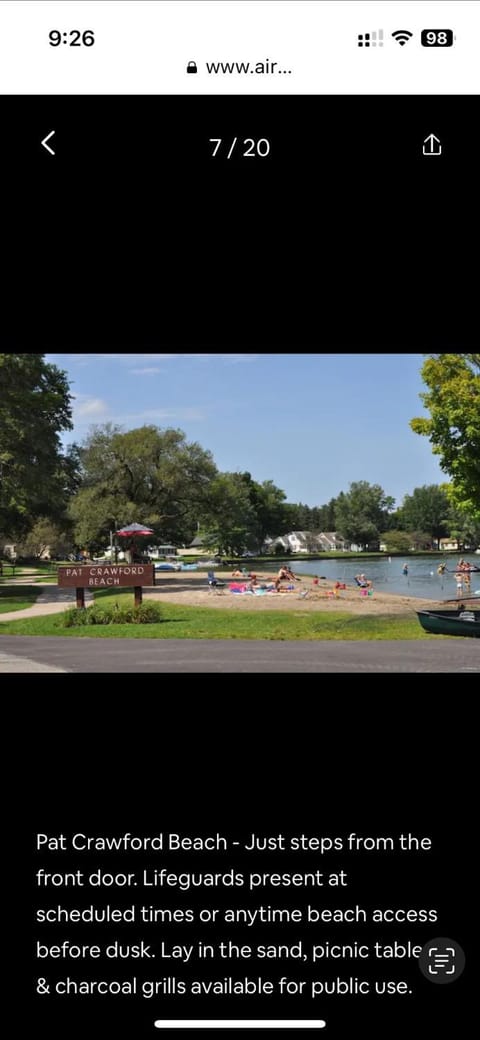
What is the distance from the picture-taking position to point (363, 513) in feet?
25.6

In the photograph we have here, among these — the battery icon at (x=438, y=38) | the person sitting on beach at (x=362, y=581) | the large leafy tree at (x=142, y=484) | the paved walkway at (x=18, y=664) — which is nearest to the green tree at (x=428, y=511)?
the person sitting on beach at (x=362, y=581)

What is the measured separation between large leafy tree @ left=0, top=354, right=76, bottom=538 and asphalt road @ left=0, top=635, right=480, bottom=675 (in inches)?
125

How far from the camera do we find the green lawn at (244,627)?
8.27 metres

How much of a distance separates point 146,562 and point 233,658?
218cm

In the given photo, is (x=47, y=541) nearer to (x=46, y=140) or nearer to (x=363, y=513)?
(x=363, y=513)

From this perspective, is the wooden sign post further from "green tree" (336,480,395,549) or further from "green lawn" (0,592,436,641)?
"green tree" (336,480,395,549)

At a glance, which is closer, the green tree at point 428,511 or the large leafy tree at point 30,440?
the green tree at point 428,511

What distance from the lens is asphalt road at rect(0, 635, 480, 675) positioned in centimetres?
652

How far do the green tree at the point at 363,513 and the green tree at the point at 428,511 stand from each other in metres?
0.56

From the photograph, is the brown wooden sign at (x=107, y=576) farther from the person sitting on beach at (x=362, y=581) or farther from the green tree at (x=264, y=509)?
the person sitting on beach at (x=362, y=581)

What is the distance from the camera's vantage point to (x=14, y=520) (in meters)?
11.8


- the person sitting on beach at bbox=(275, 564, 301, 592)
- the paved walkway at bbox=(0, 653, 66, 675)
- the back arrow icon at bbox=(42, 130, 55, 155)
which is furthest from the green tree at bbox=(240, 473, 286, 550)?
the back arrow icon at bbox=(42, 130, 55, 155)

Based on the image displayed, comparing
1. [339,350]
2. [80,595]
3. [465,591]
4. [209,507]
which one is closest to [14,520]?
[80,595]

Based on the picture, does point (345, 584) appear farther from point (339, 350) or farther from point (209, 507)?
point (339, 350)
